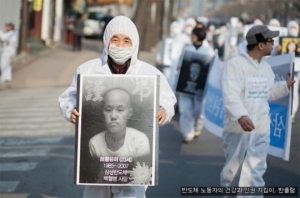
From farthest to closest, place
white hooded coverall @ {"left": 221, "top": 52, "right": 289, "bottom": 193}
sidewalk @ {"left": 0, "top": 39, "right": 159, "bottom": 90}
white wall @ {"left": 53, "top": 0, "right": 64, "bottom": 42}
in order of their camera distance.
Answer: white wall @ {"left": 53, "top": 0, "right": 64, "bottom": 42} → sidewalk @ {"left": 0, "top": 39, "right": 159, "bottom": 90} → white hooded coverall @ {"left": 221, "top": 52, "right": 289, "bottom": 193}

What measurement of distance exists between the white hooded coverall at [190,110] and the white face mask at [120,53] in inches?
269

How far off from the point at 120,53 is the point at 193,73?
7245 millimetres

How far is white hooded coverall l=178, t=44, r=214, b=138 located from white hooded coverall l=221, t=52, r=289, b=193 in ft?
15.9

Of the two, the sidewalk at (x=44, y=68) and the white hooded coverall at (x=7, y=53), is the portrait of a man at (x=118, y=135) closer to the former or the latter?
the sidewalk at (x=44, y=68)

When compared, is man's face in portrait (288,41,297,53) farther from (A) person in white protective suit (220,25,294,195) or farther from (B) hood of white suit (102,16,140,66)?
(B) hood of white suit (102,16,140,66)

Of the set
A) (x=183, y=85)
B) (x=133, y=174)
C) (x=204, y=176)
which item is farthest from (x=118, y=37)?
(x=183, y=85)

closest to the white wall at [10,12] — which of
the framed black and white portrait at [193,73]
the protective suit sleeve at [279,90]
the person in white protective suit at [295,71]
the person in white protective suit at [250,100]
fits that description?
the person in white protective suit at [295,71]

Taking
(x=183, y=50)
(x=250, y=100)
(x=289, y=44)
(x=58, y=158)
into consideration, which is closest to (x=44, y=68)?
(x=289, y=44)

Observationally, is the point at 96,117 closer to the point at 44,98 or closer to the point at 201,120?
the point at 201,120

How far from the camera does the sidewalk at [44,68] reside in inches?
832

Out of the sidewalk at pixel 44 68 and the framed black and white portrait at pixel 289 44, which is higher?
the framed black and white portrait at pixel 289 44

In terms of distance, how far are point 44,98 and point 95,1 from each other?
142ft

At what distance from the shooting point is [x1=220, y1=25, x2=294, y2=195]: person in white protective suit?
680 centimetres
